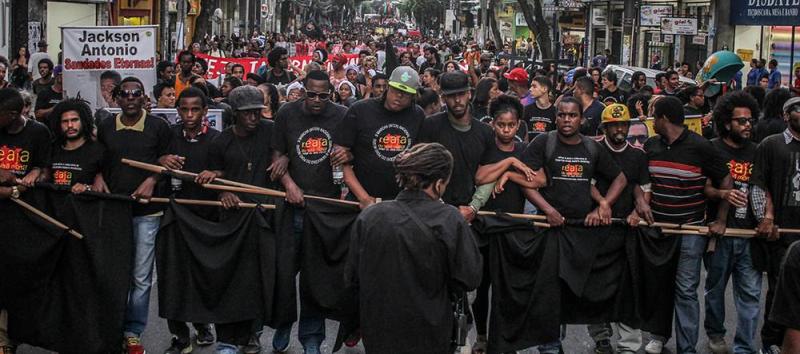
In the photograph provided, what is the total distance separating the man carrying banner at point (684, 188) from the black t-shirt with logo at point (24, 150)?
13.1 feet

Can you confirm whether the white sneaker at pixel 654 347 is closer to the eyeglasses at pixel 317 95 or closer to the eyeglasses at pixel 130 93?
the eyeglasses at pixel 317 95

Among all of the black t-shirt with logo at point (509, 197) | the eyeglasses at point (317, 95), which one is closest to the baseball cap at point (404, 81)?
the eyeglasses at point (317, 95)

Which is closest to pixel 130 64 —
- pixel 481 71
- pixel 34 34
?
pixel 481 71

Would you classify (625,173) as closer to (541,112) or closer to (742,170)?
(742,170)

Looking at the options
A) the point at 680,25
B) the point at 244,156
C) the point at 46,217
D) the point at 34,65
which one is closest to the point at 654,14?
the point at 680,25

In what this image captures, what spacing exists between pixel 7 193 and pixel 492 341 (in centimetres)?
324

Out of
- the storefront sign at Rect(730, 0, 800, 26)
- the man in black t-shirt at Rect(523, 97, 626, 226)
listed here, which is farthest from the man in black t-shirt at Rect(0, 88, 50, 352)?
the storefront sign at Rect(730, 0, 800, 26)

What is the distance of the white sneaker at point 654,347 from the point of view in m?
7.80

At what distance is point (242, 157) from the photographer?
7.45m

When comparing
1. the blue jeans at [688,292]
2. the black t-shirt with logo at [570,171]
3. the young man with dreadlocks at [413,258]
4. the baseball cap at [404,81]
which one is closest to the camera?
the young man with dreadlocks at [413,258]

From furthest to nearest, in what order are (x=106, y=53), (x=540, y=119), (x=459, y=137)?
(x=106, y=53), (x=540, y=119), (x=459, y=137)

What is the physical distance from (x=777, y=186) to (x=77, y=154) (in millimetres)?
4558

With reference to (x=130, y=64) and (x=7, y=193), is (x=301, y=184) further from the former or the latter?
(x=130, y=64)

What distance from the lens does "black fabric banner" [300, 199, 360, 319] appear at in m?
7.32
